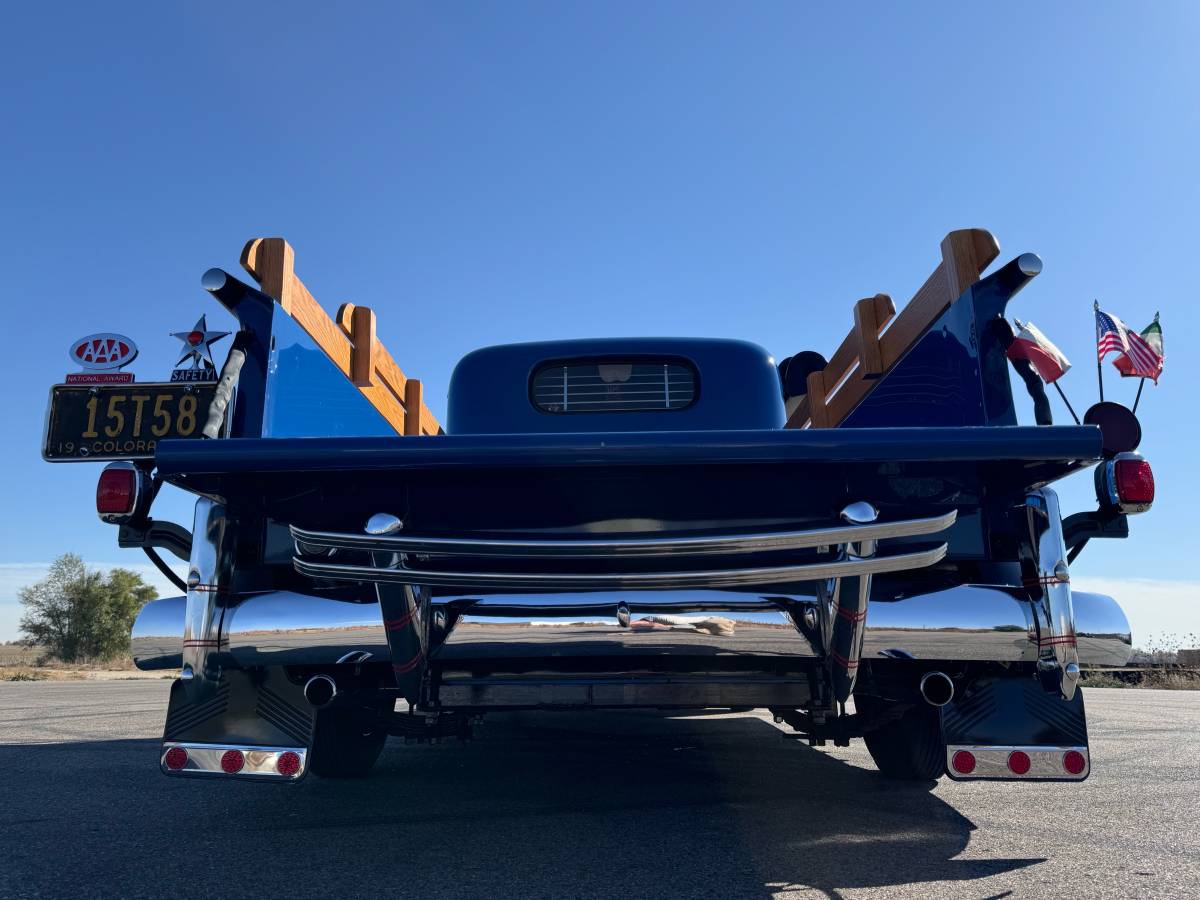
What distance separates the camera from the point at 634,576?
2.41 meters

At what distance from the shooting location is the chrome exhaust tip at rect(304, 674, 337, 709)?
266 centimetres

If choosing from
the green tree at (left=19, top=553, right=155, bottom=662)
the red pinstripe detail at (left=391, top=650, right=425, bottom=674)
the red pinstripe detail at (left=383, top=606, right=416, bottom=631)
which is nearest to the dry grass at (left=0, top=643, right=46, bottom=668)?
the green tree at (left=19, top=553, right=155, bottom=662)

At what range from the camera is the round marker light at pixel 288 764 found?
265 cm

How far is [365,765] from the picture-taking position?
4031 millimetres

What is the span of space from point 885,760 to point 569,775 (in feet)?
4.81

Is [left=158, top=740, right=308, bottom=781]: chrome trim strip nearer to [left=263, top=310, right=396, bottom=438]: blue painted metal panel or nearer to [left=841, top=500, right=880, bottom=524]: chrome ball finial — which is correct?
[left=263, top=310, right=396, bottom=438]: blue painted metal panel

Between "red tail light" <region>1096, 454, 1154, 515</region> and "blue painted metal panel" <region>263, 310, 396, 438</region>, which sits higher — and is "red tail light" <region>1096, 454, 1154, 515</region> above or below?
below

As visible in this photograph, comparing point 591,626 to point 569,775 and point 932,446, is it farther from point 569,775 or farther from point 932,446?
point 569,775

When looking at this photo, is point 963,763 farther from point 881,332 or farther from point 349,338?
point 349,338

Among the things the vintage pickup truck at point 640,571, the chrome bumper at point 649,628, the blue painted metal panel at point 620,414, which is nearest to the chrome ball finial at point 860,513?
the vintage pickup truck at point 640,571

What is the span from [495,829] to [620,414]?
183 cm

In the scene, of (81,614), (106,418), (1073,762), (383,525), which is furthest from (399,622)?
(81,614)

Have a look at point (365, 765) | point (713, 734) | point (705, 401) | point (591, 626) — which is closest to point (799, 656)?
point (591, 626)

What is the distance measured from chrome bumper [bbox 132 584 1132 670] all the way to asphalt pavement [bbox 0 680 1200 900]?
1.99 feet
